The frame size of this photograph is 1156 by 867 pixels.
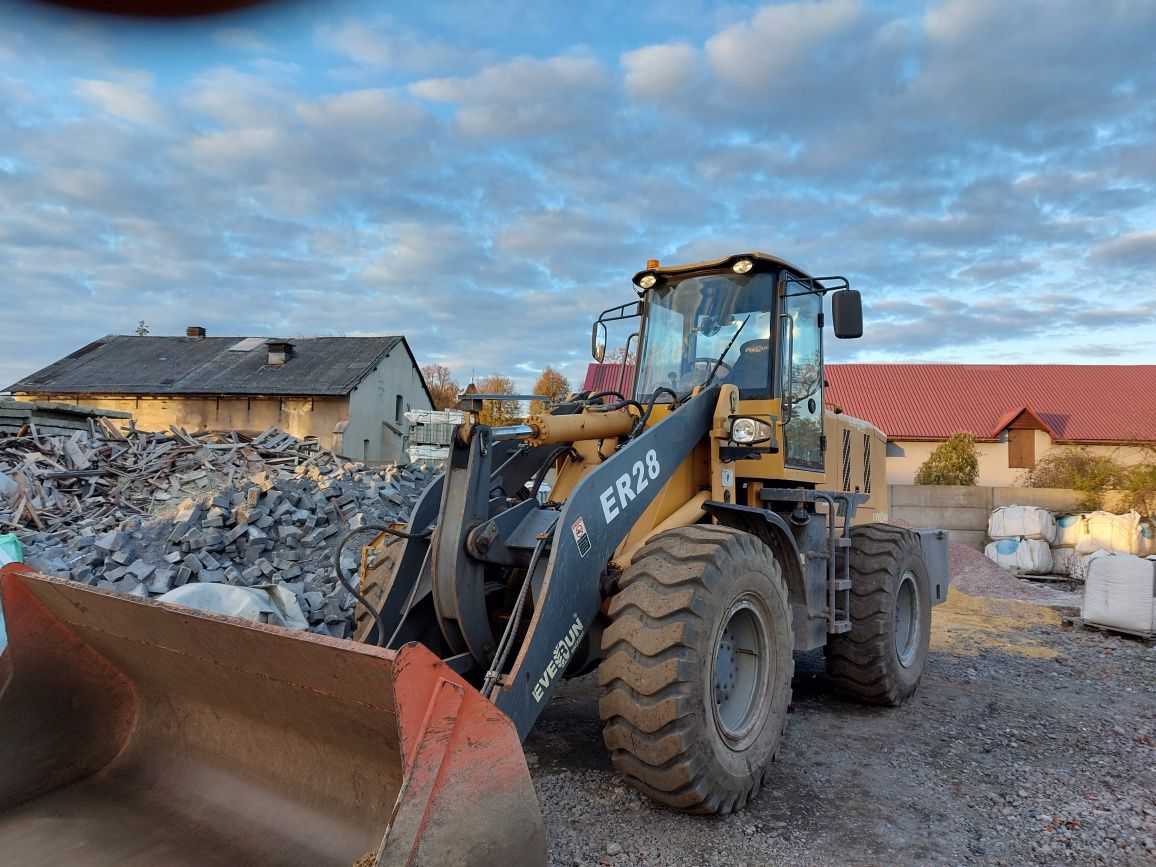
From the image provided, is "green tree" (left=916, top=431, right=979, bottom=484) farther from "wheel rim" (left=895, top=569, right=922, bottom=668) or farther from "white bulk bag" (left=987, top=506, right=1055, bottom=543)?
"wheel rim" (left=895, top=569, right=922, bottom=668)

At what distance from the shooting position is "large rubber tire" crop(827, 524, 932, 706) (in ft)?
19.2

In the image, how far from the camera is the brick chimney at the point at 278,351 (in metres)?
30.6

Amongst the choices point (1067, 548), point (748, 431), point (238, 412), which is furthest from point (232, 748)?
point (238, 412)

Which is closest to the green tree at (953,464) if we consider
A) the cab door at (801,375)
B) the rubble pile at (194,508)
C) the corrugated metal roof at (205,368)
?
the rubble pile at (194,508)

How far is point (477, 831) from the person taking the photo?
102 inches

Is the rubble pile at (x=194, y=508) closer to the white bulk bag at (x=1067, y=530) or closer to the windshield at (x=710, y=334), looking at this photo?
the windshield at (x=710, y=334)

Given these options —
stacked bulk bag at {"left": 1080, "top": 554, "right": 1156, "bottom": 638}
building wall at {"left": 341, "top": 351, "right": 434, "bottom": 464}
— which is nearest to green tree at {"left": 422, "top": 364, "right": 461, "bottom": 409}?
building wall at {"left": 341, "top": 351, "right": 434, "bottom": 464}

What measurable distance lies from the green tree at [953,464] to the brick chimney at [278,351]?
2251 cm

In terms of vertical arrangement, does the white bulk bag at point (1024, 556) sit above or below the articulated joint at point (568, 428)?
below

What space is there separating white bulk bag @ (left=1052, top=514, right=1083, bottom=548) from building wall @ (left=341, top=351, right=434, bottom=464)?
18.6m

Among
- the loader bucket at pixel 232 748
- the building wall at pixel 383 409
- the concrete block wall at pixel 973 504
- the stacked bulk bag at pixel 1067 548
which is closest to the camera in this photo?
the loader bucket at pixel 232 748

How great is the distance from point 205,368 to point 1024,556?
89.8ft

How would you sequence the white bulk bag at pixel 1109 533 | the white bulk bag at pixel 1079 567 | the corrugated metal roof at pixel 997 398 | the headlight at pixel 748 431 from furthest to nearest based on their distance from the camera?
the corrugated metal roof at pixel 997 398
the white bulk bag at pixel 1109 533
the white bulk bag at pixel 1079 567
the headlight at pixel 748 431

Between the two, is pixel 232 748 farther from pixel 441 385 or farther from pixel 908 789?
pixel 441 385
